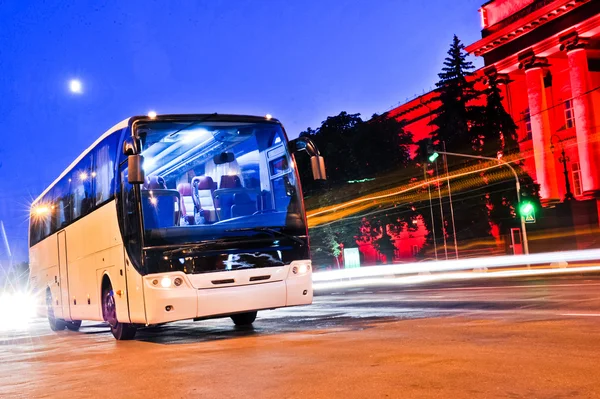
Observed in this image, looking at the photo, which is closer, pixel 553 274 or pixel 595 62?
pixel 553 274

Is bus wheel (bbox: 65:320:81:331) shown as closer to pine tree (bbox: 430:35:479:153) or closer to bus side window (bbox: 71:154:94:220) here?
bus side window (bbox: 71:154:94:220)

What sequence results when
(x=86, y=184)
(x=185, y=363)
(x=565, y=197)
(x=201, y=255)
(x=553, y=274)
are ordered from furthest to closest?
(x=565, y=197) → (x=553, y=274) → (x=86, y=184) → (x=201, y=255) → (x=185, y=363)

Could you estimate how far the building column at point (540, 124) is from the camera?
5572 centimetres

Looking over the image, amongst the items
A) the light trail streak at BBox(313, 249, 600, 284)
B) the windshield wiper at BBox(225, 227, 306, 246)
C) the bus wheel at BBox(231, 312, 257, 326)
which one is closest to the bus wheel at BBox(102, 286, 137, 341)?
the bus wheel at BBox(231, 312, 257, 326)

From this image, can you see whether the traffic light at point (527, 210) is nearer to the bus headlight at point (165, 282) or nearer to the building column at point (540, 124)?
the building column at point (540, 124)

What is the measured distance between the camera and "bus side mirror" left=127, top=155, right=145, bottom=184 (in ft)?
38.7

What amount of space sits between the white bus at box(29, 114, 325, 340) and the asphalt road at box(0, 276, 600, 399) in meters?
0.76

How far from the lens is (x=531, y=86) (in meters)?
57.5

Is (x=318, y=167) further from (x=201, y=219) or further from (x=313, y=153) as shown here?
(x=201, y=219)

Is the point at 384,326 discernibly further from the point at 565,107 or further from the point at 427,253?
the point at 565,107

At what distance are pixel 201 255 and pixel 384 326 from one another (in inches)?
124

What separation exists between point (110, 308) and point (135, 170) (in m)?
3.90

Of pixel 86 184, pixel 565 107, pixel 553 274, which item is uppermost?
pixel 565 107

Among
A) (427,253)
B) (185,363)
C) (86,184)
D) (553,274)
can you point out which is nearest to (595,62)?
(427,253)
